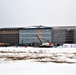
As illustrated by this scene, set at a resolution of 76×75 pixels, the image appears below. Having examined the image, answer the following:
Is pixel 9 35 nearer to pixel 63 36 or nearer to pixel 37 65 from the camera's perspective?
pixel 63 36

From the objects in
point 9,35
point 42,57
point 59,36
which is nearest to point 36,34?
point 59,36

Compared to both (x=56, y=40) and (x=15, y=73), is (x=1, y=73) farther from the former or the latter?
(x=56, y=40)

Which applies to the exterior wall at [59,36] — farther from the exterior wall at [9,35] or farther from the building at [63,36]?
the exterior wall at [9,35]

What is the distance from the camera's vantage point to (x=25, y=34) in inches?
3964

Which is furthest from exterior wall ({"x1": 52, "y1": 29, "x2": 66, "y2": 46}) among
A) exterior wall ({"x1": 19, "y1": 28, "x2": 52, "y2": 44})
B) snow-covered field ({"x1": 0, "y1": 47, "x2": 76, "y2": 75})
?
snow-covered field ({"x1": 0, "y1": 47, "x2": 76, "y2": 75})

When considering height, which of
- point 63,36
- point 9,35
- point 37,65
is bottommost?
point 37,65

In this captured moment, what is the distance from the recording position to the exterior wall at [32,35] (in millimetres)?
99625

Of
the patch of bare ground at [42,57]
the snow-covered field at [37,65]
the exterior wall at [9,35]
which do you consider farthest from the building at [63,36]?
the snow-covered field at [37,65]

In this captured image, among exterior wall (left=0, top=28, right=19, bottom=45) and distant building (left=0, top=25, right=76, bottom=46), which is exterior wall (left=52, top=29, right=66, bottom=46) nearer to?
distant building (left=0, top=25, right=76, bottom=46)

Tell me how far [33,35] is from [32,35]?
1.67 ft

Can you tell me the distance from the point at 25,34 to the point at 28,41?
397cm

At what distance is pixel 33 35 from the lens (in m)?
100

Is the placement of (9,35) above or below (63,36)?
above

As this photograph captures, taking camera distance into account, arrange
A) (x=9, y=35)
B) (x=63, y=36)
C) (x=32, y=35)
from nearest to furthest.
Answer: (x=32, y=35)
(x=9, y=35)
(x=63, y=36)
